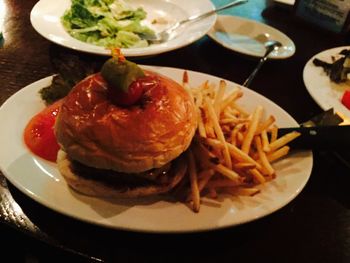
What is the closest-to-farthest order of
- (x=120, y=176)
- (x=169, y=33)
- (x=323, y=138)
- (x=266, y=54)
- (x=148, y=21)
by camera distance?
(x=120, y=176) < (x=323, y=138) < (x=266, y=54) < (x=169, y=33) < (x=148, y=21)

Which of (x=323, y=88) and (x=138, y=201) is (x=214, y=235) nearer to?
(x=138, y=201)

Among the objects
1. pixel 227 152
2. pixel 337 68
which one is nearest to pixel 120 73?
pixel 227 152

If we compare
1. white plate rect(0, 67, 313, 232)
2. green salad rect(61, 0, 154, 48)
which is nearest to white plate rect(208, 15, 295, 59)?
green salad rect(61, 0, 154, 48)

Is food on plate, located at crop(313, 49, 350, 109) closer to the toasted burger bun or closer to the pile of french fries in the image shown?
the pile of french fries

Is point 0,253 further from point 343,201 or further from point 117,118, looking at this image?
point 343,201

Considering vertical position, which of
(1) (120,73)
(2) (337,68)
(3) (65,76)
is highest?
(1) (120,73)

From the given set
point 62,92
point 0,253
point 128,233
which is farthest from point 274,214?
point 0,253
